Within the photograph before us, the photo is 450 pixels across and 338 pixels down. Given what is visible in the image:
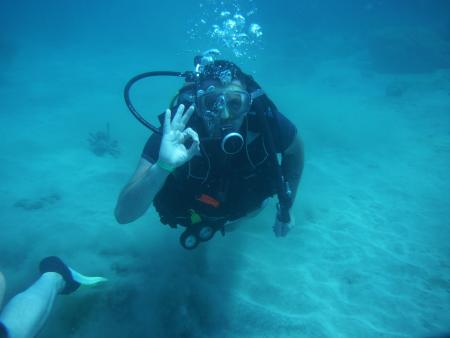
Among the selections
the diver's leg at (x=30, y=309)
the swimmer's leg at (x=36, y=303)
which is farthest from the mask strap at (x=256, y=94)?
the diver's leg at (x=30, y=309)

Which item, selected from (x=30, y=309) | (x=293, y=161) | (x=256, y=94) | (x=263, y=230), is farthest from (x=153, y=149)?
(x=263, y=230)

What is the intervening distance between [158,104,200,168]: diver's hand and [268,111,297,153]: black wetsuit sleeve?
149 centimetres

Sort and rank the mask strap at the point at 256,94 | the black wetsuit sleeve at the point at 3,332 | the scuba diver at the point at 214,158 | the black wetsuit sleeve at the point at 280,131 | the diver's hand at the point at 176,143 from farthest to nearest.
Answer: the black wetsuit sleeve at the point at 280,131 < the mask strap at the point at 256,94 < the scuba diver at the point at 214,158 < the diver's hand at the point at 176,143 < the black wetsuit sleeve at the point at 3,332

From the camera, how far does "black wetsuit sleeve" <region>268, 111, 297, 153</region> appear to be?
3.82 m

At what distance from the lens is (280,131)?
Result: 3.93 meters

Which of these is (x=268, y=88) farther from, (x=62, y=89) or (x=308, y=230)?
(x=308, y=230)

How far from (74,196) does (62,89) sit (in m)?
14.7

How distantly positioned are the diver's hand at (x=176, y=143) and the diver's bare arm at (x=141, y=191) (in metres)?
0.17

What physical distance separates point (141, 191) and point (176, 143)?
0.65 m

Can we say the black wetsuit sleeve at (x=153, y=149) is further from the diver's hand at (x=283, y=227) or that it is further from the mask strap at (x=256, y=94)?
the diver's hand at (x=283, y=227)

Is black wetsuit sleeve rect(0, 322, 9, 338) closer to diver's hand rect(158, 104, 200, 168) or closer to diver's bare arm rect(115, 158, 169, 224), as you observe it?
diver's bare arm rect(115, 158, 169, 224)

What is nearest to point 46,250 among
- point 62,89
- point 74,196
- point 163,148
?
point 74,196

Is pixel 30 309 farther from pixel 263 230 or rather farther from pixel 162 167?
pixel 263 230

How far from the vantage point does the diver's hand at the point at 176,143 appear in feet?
8.46
